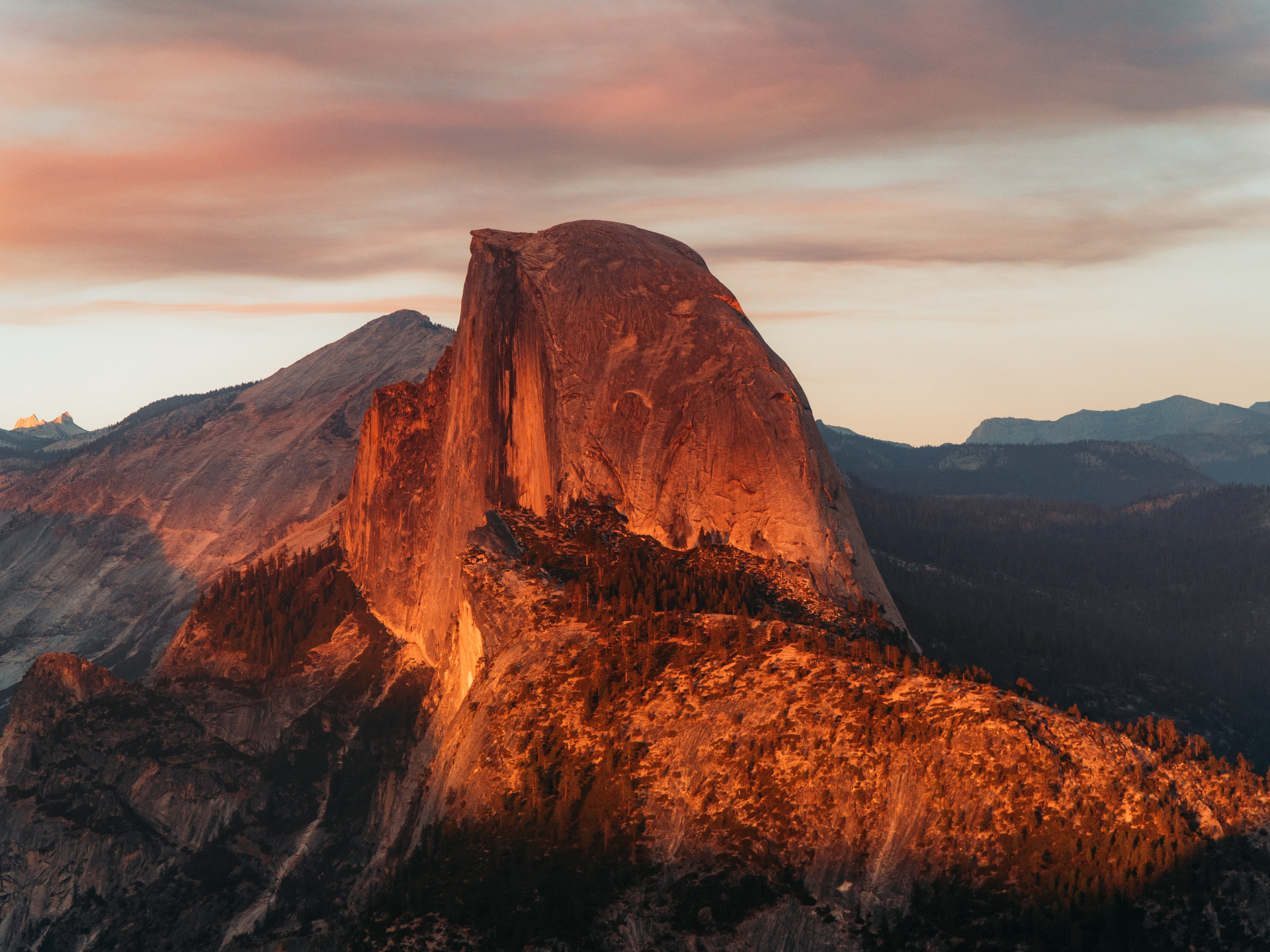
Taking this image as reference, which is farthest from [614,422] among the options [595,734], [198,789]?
[198,789]

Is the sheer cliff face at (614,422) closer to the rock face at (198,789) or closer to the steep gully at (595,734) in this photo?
the steep gully at (595,734)

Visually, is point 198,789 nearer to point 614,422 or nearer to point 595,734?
point 614,422

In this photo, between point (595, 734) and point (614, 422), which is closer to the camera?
point (595, 734)

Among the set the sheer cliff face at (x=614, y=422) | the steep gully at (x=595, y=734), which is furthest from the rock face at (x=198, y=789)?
the sheer cliff face at (x=614, y=422)

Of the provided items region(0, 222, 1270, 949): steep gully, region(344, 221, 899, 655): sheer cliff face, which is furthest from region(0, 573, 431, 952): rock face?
region(344, 221, 899, 655): sheer cliff face

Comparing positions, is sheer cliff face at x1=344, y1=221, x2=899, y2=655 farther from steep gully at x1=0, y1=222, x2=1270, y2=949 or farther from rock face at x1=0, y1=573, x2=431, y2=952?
rock face at x1=0, y1=573, x2=431, y2=952

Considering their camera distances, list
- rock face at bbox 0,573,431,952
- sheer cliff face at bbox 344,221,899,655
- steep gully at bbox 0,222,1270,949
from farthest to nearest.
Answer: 1. rock face at bbox 0,573,431,952
2. sheer cliff face at bbox 344,221,899,655
3. steep gully at bbox 0,222,1270,949
